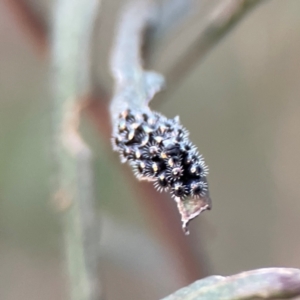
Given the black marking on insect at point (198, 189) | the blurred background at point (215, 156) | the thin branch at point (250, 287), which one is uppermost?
the blurred background at point (215, 156)

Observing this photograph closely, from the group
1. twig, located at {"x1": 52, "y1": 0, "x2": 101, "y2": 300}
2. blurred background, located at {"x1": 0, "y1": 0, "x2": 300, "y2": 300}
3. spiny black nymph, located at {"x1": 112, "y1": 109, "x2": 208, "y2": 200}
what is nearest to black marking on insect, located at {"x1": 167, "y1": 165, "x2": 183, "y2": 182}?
spiny black nymph, located at {"x1": 112, "y1": 109, "x2": 208, "y2": 200}

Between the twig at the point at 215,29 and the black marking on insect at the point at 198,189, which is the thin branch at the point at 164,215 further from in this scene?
the black marking on insect at the point at 198,189

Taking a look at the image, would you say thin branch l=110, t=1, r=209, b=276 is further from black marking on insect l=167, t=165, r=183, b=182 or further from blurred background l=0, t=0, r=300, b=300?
blurred background l=0, t=0, r=300, b=300

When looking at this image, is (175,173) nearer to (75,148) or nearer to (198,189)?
(198,189)

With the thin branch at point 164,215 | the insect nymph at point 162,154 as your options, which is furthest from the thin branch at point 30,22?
the insect nymph at point 162,154

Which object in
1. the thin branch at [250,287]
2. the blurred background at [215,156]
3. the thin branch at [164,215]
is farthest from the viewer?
the blurred background at [215,156]

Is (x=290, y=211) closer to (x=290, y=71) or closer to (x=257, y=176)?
(x=257, y=176)

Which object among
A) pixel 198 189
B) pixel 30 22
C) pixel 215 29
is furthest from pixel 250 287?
pixel 30 22
